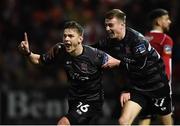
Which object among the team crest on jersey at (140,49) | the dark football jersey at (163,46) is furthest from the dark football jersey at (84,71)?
the dark football jersey at (163,46)

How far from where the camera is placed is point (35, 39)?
598 inches

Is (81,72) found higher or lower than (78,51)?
lower

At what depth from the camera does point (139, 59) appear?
905 cm

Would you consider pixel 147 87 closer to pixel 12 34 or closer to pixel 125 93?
pixel 125 93

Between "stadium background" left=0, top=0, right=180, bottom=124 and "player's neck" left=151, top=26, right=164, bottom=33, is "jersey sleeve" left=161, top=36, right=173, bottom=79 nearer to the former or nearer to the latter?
"player's neck" left=151, top=26, right=164, bottom=33

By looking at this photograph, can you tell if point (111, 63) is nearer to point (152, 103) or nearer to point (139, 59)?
point (139, 59)

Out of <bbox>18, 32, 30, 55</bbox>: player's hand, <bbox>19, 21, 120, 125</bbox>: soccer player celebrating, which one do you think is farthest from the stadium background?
<bbox>18, 32, 30, 55</bbox>: player's hand

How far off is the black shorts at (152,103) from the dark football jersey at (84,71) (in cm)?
64

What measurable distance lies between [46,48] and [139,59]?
239 inches

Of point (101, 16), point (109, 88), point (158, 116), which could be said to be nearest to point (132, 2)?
point (101, 16)

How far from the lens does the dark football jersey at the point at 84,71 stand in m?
8.84

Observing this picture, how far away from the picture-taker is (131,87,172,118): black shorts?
9242 mm

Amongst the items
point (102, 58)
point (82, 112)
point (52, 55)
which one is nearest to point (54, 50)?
point (52, 55)

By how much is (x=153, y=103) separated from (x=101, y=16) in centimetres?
620
